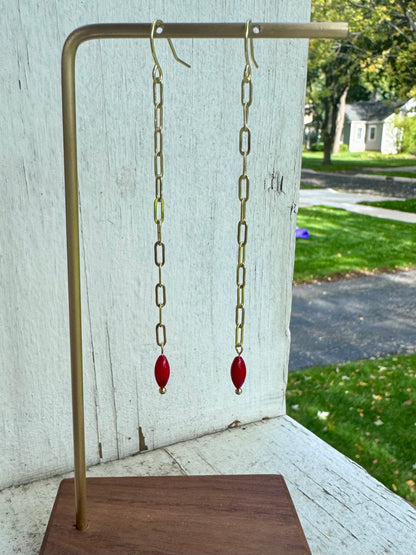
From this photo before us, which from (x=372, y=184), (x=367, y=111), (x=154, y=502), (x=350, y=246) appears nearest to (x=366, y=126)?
(x=367, y=111)

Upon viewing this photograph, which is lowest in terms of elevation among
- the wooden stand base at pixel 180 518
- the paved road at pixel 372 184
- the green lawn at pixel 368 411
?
the paved road at pixel 372 184

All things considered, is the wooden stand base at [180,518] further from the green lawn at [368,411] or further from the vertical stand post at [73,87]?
the green lawn at [368,411]

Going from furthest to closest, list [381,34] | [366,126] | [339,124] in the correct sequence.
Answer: [366,126] → [339,124] → [381,34]

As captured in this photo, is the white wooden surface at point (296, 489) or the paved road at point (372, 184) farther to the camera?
the paved road at point (372, 184)

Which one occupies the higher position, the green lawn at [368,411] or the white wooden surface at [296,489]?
the white wooden surface at [296,489]

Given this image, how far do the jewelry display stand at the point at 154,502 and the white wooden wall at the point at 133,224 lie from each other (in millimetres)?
193

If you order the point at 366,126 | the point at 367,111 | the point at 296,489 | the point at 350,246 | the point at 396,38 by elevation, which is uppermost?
the point at 396,38

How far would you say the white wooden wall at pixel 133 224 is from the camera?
37.7 inches

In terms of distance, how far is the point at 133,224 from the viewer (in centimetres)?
108

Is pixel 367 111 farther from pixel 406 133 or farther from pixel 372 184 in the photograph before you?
pixel 372 184

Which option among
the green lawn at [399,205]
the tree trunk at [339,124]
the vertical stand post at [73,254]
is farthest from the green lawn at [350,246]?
the tree trunk at [339,124]

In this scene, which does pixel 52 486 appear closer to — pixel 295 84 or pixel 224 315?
pixel 224 315

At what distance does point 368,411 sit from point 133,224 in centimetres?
162

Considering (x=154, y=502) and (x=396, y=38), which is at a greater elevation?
(x=396, y=38)
